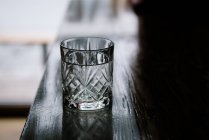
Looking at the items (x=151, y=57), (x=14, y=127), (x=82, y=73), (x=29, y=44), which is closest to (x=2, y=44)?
(x=29, y=44)

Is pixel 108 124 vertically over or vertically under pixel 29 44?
over

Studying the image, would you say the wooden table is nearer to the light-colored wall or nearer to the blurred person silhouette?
the blurred person silhouette

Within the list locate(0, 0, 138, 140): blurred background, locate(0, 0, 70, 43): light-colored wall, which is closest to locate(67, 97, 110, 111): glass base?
locate(0, 0, 138, 140): blurred background

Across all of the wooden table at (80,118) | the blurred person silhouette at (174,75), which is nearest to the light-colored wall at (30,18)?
the blurred person silhouette at (174,75)

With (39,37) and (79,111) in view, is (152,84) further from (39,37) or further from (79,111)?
(39,37)

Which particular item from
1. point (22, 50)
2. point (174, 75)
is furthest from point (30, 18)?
point (174, 75)

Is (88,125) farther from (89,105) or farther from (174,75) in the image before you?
(174,75)

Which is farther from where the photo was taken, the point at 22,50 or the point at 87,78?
the point at 22,50

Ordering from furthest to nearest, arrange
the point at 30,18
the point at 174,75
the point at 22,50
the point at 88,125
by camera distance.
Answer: the point at 22,50, the point at 30,18, the point at 174,75, the point at 88,125
